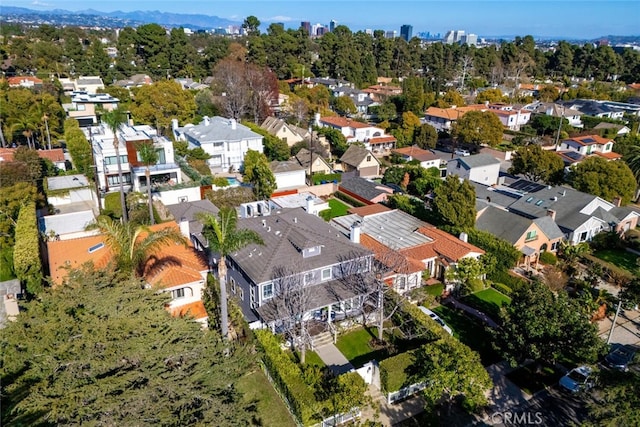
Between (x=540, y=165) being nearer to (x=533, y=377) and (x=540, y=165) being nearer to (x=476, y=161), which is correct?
(x=476, y=161)

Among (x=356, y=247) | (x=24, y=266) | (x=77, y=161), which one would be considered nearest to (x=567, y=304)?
(x=356, y=247)

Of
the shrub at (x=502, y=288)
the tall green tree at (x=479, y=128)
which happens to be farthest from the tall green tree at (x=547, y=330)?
the tall green tree at (x=479, y=128)

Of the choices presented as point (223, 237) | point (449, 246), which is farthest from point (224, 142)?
point (223, 237)

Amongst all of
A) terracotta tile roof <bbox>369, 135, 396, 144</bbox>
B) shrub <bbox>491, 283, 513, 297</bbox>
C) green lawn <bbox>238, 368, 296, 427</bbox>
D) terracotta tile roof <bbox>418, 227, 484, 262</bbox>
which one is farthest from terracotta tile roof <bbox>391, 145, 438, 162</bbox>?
green lawn <bbox>238, 368, 296, 427</bbox>

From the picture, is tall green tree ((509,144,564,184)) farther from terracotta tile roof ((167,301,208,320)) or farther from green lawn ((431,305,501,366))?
terracotta tile roof ((167,301,208,320))

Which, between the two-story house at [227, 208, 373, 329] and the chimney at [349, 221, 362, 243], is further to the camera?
the chimney at [349, 221, 362, 243]

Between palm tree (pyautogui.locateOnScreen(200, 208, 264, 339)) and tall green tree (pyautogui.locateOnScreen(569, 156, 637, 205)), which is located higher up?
palm tree (pyautogui.locateOnScreen(200, 208, 264, 339))
